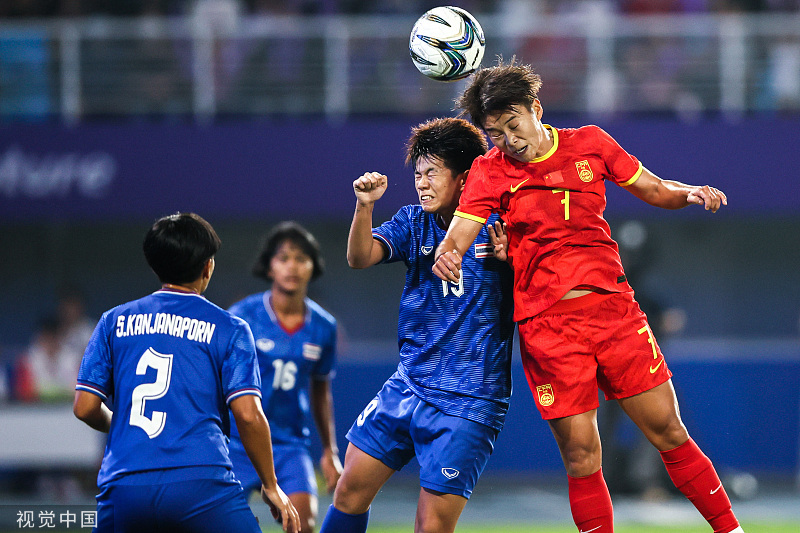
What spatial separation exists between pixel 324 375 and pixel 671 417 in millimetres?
2202

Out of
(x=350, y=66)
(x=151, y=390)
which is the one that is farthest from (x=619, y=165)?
(x=350, y=66)

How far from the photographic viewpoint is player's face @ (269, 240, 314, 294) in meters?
5.50

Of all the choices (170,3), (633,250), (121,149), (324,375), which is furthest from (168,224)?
(170,3)

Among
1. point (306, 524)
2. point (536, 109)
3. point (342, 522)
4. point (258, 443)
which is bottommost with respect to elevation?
point (306, 524)

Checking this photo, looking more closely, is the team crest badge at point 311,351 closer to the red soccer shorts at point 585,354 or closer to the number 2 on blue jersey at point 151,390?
the red soccer shorts at point 585,354

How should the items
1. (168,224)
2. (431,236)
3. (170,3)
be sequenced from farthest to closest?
(170,3) < (431,236) < (168,224)

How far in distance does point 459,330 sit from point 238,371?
1.07 m

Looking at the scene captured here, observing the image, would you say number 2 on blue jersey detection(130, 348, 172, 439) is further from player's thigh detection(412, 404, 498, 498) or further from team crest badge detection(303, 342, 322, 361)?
team crest badge detection(303, 342, 322, 361)

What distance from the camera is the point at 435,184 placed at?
4.12 metres

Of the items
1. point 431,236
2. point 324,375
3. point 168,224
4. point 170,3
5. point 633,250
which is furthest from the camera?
point 170,3

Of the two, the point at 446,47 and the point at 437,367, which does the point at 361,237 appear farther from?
the point at 446,47

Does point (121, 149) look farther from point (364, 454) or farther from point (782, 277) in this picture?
point (782, 277)

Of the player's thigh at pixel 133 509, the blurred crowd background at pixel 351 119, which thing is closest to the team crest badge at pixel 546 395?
the player's thigh at pixel 133 509

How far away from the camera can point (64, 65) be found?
1072 centimetres
